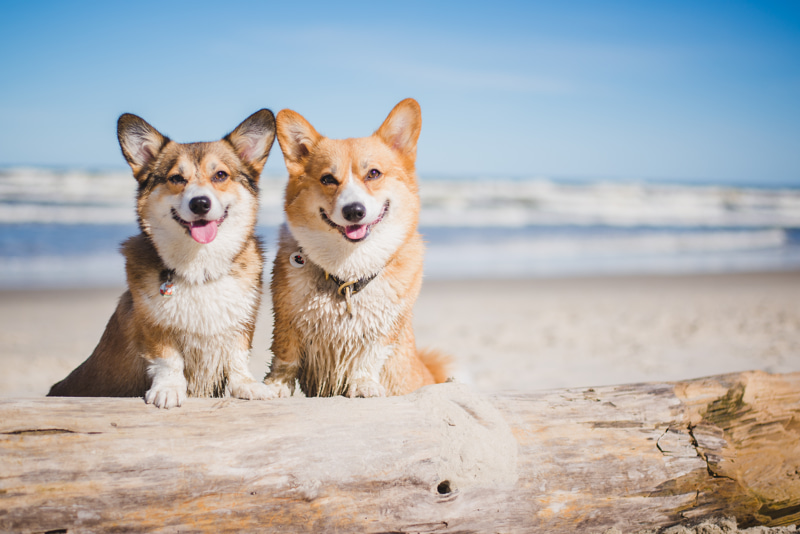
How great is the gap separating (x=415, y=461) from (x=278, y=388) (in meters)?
0.82

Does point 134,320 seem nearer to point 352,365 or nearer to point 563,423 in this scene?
point 352,365

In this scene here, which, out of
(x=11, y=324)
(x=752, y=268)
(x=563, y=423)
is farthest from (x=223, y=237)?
(x=752, y=268)

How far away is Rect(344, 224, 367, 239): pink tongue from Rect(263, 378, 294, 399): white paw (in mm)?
788

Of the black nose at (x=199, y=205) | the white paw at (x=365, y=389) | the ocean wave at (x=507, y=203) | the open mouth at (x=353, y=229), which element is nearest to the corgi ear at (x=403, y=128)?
the open mouth at (x=353, y=229)

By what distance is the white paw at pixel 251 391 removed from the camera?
7.94ft

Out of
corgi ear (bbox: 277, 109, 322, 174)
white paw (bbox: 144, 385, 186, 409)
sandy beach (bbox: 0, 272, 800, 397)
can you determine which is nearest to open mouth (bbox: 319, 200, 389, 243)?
corgi ear (bbox: 277, 109, 322, 174)

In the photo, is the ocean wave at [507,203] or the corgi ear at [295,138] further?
the ocean wave at [507,203]

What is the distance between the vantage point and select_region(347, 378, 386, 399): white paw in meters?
2.61

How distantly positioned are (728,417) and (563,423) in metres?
0.84

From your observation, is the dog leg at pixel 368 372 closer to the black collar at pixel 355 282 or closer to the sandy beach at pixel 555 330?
the black collar at pixel 355 282

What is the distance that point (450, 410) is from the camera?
236cm

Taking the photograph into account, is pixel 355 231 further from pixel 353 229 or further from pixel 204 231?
pixel 204 231

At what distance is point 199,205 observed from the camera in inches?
95.0

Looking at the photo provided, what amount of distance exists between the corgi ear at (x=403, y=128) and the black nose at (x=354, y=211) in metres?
0.54
